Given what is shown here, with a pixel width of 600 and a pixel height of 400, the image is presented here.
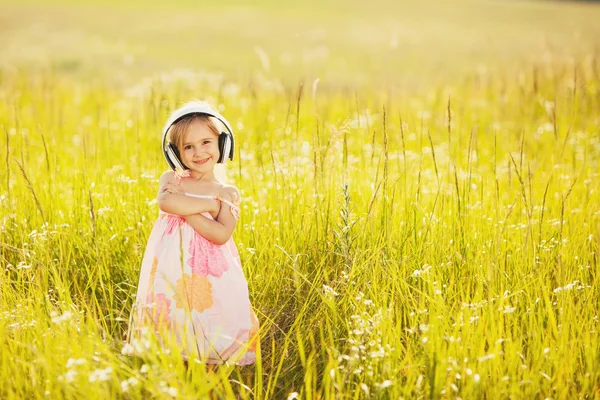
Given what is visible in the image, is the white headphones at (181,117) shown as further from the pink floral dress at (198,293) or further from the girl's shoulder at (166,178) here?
the pink floral dress at (198,293)

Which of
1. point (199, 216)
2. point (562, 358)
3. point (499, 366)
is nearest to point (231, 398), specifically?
point (199, 216)

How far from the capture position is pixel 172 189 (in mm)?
2936

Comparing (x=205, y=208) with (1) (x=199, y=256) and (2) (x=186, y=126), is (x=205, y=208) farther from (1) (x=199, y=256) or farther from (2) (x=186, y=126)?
(2) (x=186, y=126)

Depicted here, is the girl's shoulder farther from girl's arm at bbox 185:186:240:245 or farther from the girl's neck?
girl's arm at bbox 185:186:240:245

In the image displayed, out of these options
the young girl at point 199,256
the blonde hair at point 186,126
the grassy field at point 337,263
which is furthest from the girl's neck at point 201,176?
the grassy field at point 337,263

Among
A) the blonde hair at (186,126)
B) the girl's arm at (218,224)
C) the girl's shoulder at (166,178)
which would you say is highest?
the blonde hair at (186,126)

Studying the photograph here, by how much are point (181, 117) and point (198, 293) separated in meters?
0.71

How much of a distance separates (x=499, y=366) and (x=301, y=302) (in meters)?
0.89

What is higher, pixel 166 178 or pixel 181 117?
pixel 181 117

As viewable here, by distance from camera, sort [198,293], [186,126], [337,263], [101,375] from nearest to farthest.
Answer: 1. [101,375]
2. [198,293]
3. [186,126]
4. [337,263]

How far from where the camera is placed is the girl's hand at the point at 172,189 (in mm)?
2930

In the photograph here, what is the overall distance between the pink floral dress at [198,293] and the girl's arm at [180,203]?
5cm

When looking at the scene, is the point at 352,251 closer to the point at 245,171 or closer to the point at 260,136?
the point at 245,171

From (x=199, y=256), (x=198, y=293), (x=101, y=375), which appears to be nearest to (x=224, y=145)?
(x=199, y=256)
